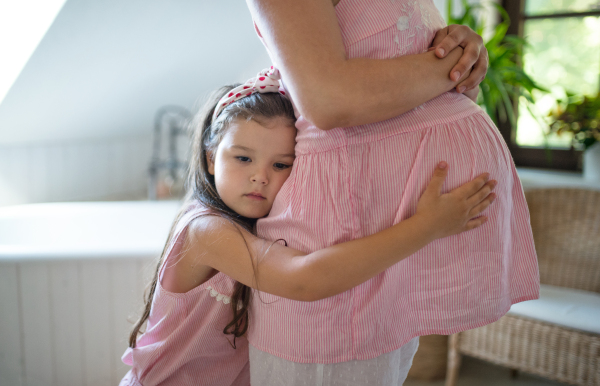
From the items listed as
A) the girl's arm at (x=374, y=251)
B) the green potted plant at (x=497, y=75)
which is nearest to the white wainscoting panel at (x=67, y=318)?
the girl's arm at (x=374, y=251)

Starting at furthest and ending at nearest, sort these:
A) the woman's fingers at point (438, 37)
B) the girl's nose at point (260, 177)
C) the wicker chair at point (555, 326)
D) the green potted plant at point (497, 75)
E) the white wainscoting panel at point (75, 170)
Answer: the white wainscoting panel at point (75, 170) < the green potted plant at point (497, 75) < the wicker chair at point (555, 326) < the girl's nose at point (260, 177) < the woman's fingers at point (438, 37)

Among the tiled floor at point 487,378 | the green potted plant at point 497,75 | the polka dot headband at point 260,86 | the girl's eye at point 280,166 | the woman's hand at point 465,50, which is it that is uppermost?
the green potted plant at point 497,75

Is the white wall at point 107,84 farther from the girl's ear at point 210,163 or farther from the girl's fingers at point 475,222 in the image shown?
the girl's fingers at point 475,222

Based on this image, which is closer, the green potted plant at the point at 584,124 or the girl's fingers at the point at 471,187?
the girl's fingers at the point at 471,187

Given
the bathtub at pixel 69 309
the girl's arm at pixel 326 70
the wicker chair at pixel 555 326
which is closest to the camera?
the girl's arm at pixel 326 70

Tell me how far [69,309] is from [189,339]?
0.75m

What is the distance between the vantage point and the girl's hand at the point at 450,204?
0.64 metres

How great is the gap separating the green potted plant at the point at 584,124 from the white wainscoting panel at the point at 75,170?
8.00ft

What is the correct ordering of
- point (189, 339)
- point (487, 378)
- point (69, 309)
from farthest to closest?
point (487, 378) → point (69, 309) → point (189, 339)

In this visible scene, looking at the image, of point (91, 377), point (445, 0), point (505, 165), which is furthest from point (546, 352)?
point (445, 0)

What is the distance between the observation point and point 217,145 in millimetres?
889

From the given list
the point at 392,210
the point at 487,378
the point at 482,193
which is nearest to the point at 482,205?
the point at 482,193

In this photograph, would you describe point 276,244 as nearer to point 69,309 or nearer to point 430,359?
point 69,309

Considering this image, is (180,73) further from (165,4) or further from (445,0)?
(445,0)
